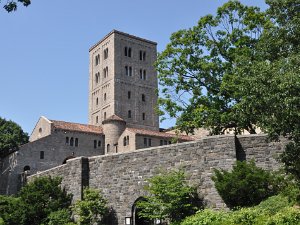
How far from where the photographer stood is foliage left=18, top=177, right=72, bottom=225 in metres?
26.2

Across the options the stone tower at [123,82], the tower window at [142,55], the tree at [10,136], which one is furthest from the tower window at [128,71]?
the tree at [10,136]

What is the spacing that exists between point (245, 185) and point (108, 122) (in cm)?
5956

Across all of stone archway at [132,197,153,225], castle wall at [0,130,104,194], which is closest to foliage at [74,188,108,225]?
stone archway at [132,197,153,225]

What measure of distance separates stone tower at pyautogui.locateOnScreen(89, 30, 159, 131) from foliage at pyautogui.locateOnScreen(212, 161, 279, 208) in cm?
6545

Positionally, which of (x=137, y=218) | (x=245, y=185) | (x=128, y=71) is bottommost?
(x=137, y=218)

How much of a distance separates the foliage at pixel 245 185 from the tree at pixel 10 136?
53905mm

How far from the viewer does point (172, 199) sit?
2081cm

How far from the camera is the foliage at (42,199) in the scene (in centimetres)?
2617

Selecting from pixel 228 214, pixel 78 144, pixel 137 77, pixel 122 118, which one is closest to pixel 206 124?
pixel 228 214

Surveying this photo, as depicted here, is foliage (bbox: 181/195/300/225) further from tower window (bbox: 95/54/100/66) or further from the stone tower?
tower window (bbox: 95/54/100/66)

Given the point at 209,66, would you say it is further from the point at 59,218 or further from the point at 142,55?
the point at 142,55

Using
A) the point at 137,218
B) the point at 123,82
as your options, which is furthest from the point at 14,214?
the point at 123,82

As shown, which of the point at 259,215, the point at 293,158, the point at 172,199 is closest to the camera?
the point at 259,215

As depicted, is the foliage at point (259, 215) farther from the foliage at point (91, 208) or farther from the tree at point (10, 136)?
the tree at point (10, 136)
